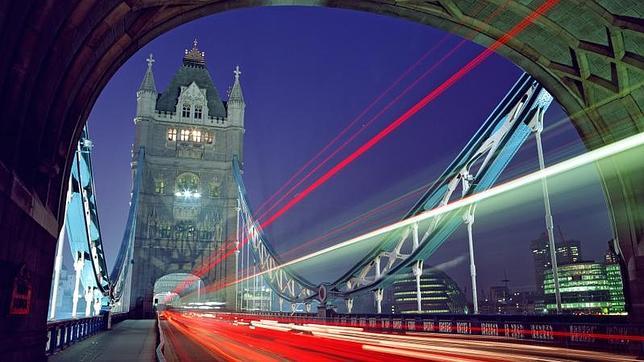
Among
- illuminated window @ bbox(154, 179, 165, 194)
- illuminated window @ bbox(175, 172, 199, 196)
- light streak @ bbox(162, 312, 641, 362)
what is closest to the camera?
light streak @ bbox(162, 312, 641, 362)

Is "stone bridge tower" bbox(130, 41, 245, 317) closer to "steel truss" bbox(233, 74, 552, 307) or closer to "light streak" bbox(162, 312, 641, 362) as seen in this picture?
"steel truss" bbox(233, 74, 552, 307)

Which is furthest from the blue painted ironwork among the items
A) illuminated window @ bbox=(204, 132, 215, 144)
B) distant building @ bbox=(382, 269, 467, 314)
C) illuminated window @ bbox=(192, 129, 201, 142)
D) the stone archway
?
distant building @ bbox=(382, 269, 467, 314)

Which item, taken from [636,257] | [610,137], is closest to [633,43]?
[610,137]

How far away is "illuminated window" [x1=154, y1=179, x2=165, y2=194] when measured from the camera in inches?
2766

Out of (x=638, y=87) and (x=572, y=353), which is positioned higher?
(x=638, y=87)

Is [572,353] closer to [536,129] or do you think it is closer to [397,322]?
[397,322]

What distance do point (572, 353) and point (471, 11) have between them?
27.7 feet

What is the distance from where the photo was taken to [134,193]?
226 feet

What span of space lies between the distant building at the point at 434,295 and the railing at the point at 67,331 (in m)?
139

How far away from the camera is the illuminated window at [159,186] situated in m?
70.2

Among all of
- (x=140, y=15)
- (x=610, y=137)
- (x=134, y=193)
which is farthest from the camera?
(x=134, y=193)

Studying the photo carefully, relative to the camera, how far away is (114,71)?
10.9 m

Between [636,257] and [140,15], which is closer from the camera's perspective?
[140,15]

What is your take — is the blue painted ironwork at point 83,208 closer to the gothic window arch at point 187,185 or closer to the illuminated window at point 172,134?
the gothic window arch at point 187,185
